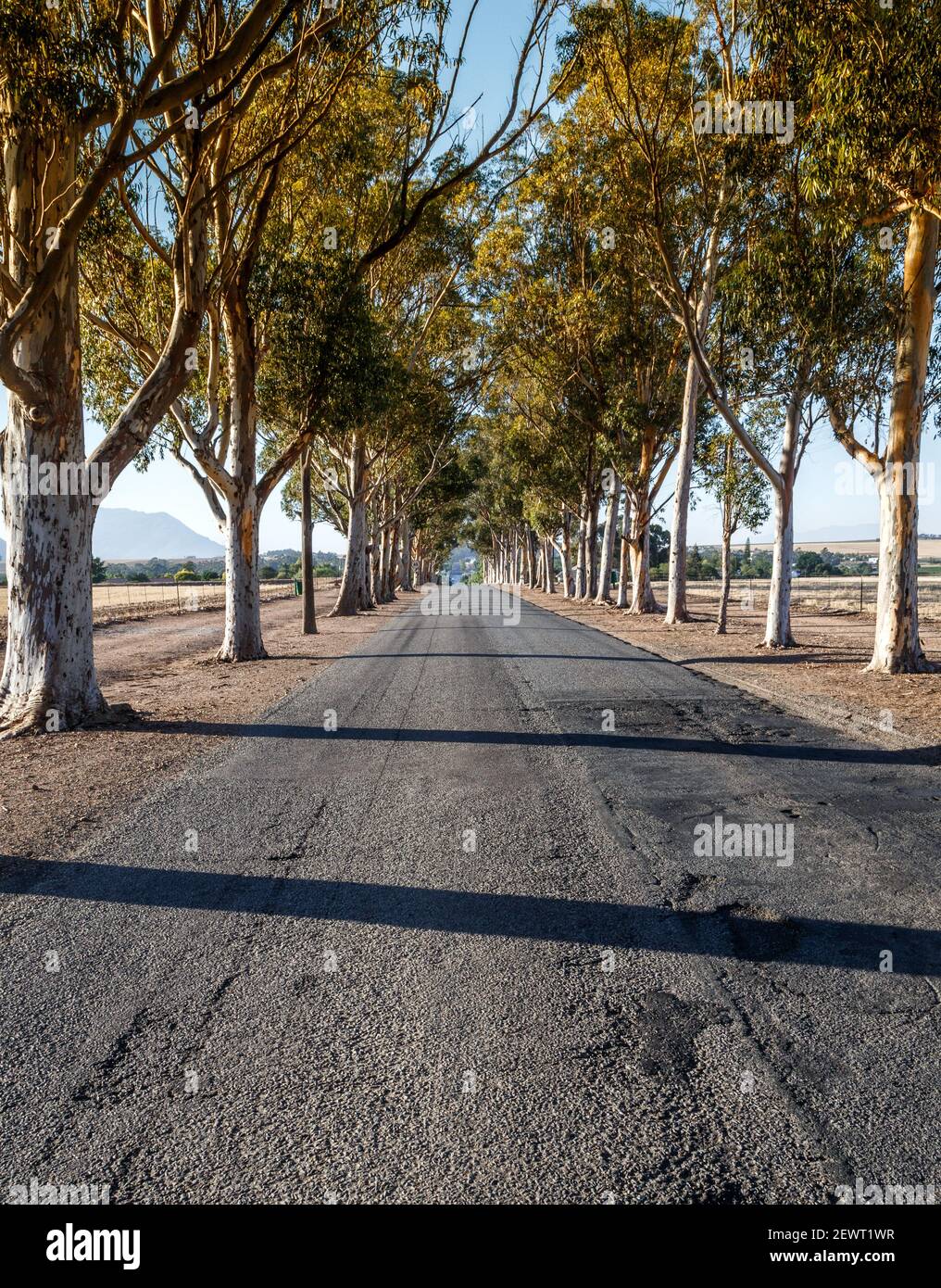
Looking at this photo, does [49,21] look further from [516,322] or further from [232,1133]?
[516,322]

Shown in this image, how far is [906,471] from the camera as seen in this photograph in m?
13.7

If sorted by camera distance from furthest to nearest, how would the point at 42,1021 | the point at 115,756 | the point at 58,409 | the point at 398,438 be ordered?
the point at 398,438
the point at 58,409
the point at 115,756
the point at 42,1021

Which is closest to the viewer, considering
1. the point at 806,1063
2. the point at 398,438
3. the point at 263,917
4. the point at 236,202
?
the point at 806,1063

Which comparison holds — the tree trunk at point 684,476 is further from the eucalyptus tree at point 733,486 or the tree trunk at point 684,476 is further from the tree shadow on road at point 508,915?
the tree shadow on road at point 508,915

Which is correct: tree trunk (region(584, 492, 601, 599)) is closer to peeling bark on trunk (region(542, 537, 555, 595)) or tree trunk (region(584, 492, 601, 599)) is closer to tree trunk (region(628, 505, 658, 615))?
tree trunk (region(628, 505, 658, 615))

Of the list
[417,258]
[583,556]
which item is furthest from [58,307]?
[583,556]

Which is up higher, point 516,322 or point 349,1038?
point 516,322

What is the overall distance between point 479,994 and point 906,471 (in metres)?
12.8

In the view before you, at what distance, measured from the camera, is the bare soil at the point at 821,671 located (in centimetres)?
1020

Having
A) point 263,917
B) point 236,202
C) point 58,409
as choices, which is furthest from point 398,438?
point 263,917

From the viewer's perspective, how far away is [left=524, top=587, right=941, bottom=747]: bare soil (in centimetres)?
1020

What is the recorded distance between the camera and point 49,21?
8836mm

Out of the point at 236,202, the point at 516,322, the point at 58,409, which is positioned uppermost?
the point at 516,322

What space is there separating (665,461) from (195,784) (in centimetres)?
2626
